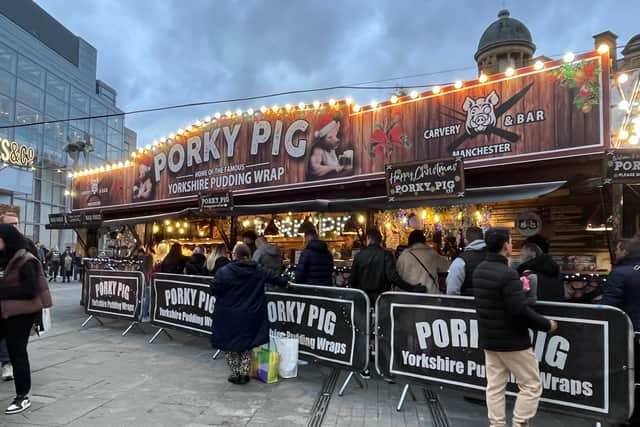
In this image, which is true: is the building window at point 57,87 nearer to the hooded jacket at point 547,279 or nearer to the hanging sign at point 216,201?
the hanging sign at point 216,201

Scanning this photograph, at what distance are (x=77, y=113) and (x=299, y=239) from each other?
86.7ft

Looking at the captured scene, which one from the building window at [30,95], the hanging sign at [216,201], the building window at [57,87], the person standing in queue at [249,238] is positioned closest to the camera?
the person standing in queue at [249,238]

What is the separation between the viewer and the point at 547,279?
466 centimetres

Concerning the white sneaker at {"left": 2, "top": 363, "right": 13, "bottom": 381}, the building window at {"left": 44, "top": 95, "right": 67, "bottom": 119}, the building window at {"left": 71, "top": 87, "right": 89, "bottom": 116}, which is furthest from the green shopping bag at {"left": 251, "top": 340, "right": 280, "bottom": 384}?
the building window at {"left": 71, "top": 87, "right": 89, "bottom": 116}

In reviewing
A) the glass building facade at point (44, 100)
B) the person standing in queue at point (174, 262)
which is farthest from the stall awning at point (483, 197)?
the glass building facade at point (44, 100)

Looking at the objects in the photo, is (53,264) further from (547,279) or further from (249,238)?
(547,279)

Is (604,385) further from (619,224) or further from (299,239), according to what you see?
(299,239)

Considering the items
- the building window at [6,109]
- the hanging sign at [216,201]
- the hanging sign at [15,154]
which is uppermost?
the building window at [6,109]

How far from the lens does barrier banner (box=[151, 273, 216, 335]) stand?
278 inches

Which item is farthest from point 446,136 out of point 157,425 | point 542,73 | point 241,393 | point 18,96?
point 18,96

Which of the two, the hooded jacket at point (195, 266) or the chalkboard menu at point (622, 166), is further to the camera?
the hooded jacket at point (195, 266)

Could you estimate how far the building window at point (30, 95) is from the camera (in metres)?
25.9

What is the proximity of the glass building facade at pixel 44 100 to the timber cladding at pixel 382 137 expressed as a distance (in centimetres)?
1508

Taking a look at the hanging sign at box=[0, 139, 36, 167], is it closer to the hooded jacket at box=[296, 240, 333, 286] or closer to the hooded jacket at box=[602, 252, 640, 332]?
the hooded jacket at box=[296, 240, 333, 286]
